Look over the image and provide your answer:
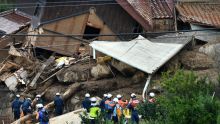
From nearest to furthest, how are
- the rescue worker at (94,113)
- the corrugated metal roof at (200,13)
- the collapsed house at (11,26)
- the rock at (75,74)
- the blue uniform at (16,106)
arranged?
1. the rescue worker at (94,113)
2. the blue uniform at (16,106)
3. the rock at (75,74)
4. the corrugated metal roof at (200,13)
5. the collapsed house at (11,26)

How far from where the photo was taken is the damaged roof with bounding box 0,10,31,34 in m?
33.1

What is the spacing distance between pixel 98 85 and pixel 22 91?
3.90 meters

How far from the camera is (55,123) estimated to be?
2488 cm

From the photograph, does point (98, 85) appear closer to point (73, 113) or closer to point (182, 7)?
point (73, 113)

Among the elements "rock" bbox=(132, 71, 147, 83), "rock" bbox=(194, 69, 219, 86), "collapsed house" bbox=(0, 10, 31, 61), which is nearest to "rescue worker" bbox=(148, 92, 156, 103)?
"rock" bbox=(194, 69, 219, 86)

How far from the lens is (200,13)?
31.7 meters

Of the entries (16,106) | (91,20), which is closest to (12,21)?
(91,20)

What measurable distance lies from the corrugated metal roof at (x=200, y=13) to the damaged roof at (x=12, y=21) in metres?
8.35

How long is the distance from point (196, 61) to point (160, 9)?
5995 millimetres

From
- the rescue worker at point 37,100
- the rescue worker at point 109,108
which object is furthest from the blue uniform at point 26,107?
the rescue worker at point 109,108

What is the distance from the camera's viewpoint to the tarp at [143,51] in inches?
1069

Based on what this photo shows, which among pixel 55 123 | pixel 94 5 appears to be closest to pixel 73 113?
pixel 55 123

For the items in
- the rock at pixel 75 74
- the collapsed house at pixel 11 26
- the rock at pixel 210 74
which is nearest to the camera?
the rock at pixel 210 74

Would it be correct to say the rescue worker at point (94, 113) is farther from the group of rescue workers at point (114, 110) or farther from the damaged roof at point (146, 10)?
the damaged roof at point (146, 10)
